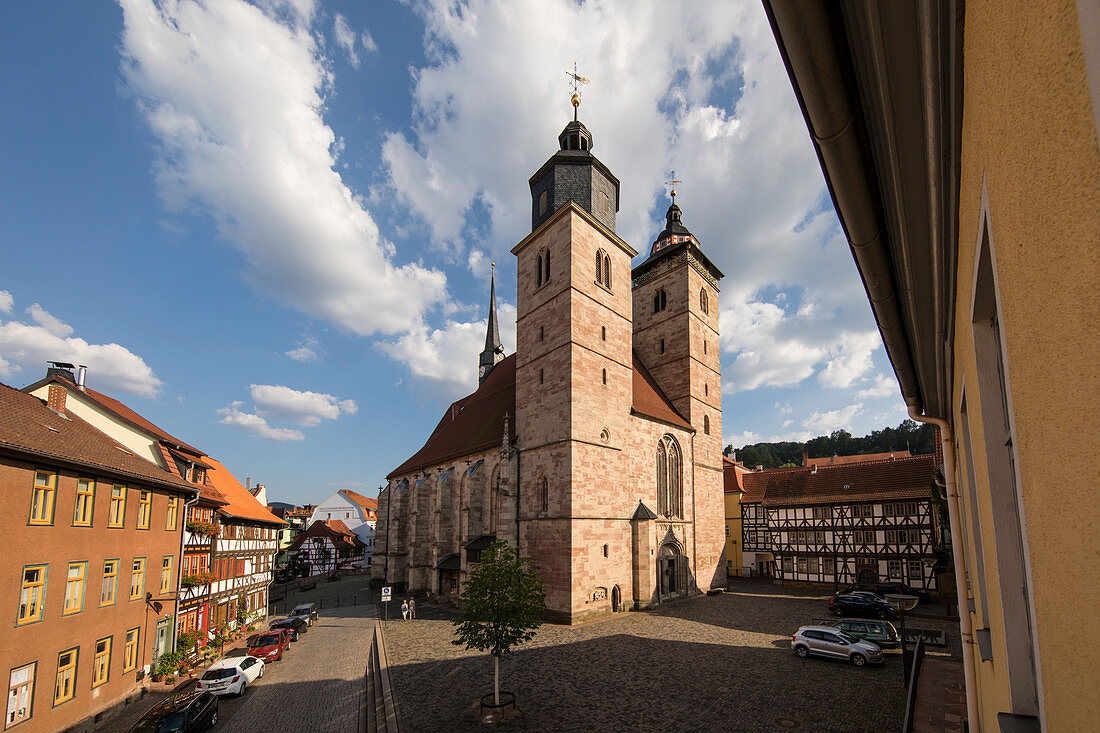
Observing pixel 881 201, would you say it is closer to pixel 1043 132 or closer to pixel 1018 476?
pixel 1018 476

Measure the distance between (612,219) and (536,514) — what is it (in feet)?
47.4

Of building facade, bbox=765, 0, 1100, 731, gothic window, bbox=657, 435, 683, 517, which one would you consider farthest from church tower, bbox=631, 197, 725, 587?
building facade, bbox=765, 0, 1100, 731

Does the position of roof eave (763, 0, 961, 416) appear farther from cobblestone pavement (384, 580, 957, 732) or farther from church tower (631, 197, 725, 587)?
church tower (631, 197, 725, 587)

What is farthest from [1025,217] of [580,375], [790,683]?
[580,375]

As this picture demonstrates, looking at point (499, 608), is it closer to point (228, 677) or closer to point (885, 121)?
point (228, 677)

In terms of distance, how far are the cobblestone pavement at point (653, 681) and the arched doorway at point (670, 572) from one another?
13.1ft

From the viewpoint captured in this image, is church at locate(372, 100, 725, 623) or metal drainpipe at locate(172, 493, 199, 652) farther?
church at locate(372, 100, 725, 623)

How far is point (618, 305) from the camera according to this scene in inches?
1052

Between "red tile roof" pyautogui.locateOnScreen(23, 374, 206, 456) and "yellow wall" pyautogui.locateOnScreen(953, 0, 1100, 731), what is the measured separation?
1994 centimetres

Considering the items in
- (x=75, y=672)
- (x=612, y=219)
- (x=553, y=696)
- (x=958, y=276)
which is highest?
(x=612, y=219)

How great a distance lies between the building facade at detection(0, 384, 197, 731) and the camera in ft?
34.2

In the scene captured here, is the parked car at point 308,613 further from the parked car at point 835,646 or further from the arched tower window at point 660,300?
the arched tower window at point 660,300

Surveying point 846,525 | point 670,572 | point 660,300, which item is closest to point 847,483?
point 846,525

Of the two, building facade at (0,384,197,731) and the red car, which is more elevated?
building facade at (0,384,197,731)
